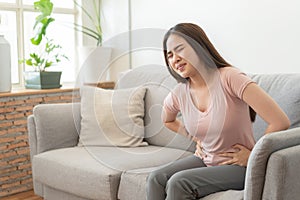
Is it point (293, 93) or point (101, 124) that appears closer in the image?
point (293, 93)

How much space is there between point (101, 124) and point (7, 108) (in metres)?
0.78

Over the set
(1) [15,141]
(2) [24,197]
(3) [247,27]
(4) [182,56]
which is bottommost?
(2) [24,197]

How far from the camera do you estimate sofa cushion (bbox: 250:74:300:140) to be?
1.98m

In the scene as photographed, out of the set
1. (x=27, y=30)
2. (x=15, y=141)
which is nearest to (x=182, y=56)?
(x=15, y=141)

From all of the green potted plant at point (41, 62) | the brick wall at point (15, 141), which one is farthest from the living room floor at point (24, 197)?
the green potted plant at point (41, 62)

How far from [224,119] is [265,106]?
17 cm

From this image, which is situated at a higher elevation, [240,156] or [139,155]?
[240,156]

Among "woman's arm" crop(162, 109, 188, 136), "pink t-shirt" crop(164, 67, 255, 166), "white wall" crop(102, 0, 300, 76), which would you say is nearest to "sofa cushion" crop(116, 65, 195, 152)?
"white wall" crop(102, 0, 300, 76)

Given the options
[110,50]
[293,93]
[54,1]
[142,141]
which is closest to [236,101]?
[293,93]

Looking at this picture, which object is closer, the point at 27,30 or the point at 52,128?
the point at 52,128

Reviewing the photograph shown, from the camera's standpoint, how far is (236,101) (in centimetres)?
177

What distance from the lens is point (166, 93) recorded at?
8.77 feet

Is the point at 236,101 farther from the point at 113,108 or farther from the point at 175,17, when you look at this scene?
the point at 175,17

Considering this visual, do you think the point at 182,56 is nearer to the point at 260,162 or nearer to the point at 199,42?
the point at 199,42
